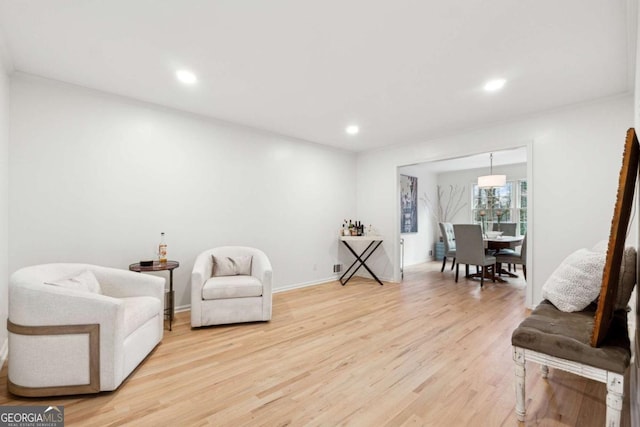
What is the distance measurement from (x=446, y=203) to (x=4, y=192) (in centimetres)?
864

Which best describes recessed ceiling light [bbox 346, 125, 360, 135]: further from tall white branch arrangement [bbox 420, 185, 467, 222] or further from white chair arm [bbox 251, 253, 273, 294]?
tall white branch arrangement [bbox 420, 185, 467, 222]

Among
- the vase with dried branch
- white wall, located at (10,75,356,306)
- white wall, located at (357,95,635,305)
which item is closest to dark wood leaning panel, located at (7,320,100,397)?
white wall, located at (10,75,356,306)

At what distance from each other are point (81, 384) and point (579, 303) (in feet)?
10.7

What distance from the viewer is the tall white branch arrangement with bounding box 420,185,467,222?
812 centimetres

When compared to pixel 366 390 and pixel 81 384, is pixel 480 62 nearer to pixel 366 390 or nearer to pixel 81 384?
pixel 366 390

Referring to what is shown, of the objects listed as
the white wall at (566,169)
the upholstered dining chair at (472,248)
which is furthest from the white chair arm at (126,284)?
the upholstered dining chair at (472,248)

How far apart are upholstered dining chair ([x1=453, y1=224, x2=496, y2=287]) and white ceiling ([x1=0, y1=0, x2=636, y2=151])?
2.06m

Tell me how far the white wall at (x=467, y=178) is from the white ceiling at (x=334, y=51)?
4.30 metres

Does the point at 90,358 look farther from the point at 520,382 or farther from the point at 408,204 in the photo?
the point at 408,204

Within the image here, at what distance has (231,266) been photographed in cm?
350

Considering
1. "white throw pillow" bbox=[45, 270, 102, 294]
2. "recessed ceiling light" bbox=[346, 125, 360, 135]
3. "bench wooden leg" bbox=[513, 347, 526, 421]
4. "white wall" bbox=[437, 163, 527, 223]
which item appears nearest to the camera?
"bench wooden leg" bbox=[513, 347, 526, 421]

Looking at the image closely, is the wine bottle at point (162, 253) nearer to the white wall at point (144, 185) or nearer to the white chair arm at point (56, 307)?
the white wall at point (144, 185)

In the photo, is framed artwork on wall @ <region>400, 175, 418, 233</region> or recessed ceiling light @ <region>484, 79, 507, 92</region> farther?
framed artwork on wall @ <region>400, 175, 418, 233</region>

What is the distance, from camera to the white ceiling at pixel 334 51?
1.90 metres
